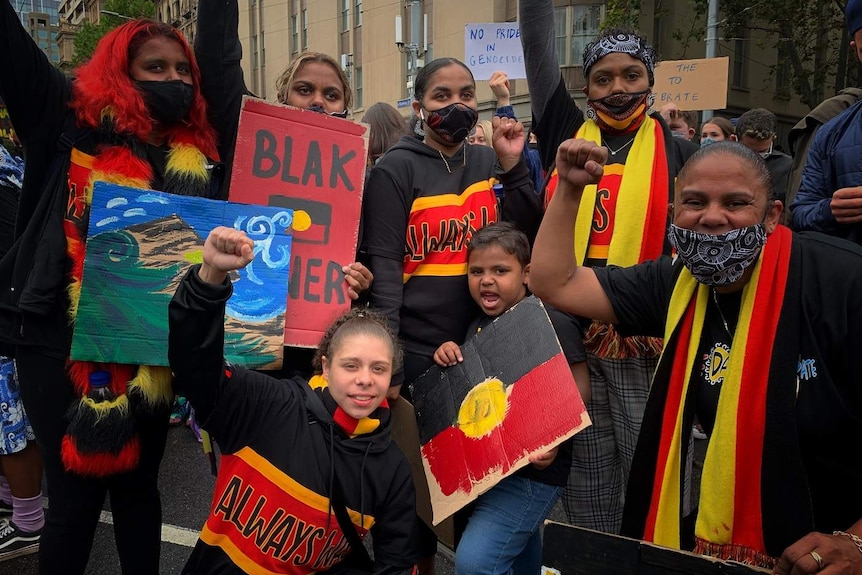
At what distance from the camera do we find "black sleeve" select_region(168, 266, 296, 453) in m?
1.57

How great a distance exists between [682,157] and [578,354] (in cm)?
87

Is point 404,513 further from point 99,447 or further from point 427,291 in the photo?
point 99,447

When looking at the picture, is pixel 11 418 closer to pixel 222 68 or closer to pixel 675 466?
pixel 222 68

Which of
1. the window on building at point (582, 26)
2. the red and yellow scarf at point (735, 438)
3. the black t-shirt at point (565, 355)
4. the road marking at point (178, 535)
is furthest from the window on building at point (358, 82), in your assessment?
the red and yellow scarf at point (735, 438)

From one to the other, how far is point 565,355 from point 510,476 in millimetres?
445

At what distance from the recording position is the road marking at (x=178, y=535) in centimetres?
296

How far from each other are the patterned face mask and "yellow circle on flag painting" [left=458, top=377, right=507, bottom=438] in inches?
27.2

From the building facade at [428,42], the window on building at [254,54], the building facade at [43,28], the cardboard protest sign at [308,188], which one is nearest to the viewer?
the cardboard protest sign at [308,188]

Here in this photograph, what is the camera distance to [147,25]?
2039 millimetres

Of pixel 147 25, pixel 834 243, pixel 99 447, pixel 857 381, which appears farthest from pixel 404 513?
pixel 147 25

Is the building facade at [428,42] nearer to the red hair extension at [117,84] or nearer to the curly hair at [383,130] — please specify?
the curly hair at [383,130]

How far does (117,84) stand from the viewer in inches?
76.9

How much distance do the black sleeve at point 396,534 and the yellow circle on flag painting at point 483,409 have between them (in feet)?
0.93

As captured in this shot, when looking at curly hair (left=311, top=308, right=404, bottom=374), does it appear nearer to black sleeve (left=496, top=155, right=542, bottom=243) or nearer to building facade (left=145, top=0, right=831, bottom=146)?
black sleeve (left=496, top=155, right=542, bottom=243)
